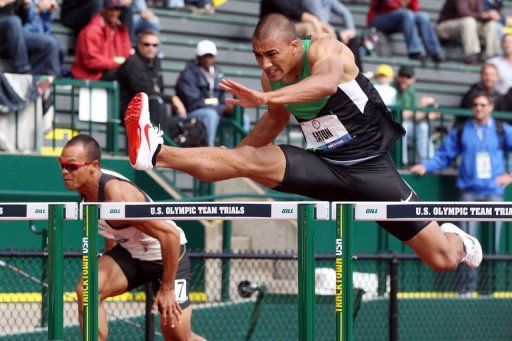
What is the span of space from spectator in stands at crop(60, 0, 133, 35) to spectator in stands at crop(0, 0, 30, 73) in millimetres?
1228

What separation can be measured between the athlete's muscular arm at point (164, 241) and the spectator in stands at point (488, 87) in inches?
328

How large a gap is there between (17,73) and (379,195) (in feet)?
20.9

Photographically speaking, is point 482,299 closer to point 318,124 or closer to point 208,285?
point 208,285

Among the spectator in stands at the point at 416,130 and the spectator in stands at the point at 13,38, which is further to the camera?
the spectator in stands at the point at 416,130

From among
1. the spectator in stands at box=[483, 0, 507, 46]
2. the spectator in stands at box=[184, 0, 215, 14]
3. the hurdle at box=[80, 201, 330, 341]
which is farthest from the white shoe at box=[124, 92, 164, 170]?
the spectator in stands at box=[483, 0, 507, 46]

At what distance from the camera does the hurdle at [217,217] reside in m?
8.03

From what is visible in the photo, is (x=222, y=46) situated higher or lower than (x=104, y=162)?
higher

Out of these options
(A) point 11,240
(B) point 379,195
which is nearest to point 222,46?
(A) point 11,240

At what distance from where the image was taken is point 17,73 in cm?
1448

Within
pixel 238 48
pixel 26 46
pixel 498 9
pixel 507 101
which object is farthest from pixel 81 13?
pixel 498 9

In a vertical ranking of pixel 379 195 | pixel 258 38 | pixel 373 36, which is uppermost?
pixel 373 36

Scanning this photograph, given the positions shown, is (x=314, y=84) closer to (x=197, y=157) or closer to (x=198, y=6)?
(x=197, y=157)

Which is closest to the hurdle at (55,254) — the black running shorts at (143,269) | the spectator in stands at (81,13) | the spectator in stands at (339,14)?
the black running shorts at (143,269)

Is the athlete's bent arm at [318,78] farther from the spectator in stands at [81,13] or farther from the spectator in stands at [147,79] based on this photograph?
the spectator in stands at [81,13]
